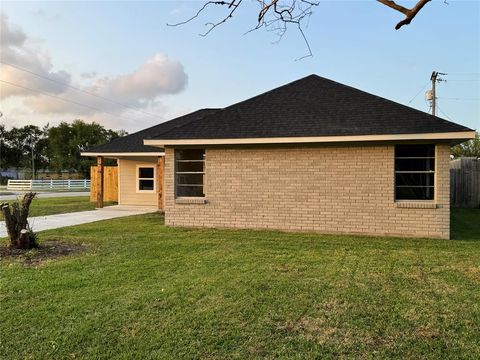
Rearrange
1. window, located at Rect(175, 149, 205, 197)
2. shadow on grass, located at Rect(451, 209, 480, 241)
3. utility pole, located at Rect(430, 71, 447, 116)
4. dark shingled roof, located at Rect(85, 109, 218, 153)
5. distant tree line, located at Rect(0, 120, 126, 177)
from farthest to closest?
distant tree line, located at Rect(0, 120, 126, 177), utility pole, located at Rect(430, 71, 447, 116), dark shingled roof, located at Rect(85, 109, 218, 153), window, located at Rect(175, 149, 205, 197), shadow on grass, located at Rect(451, 209, 480, 241)

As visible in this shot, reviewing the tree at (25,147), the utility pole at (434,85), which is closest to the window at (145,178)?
the utility pole at (434,85)

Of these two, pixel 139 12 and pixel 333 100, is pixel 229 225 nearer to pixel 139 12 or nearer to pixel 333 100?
pixel 333 100

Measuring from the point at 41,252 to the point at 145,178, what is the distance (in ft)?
36.2

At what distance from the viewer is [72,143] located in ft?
192

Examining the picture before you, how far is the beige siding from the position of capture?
1922 centimetres

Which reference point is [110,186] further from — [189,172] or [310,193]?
[310,193]

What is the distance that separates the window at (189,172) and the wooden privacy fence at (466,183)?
13.3 meters

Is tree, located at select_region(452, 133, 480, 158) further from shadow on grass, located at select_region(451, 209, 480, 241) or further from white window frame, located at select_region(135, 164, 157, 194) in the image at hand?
white window frame, located at select_region(135, 164, 157, 194)

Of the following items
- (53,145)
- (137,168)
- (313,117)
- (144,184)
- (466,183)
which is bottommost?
(144,184)

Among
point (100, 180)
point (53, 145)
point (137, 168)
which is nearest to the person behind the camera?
point (100, 180)

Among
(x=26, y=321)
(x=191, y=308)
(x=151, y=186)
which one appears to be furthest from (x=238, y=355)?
(x=151, y=186)

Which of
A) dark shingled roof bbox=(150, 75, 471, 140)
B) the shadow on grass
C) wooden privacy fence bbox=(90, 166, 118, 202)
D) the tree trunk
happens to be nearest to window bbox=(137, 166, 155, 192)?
wooden privacy fence bbox=(90, 166, 118, 202)

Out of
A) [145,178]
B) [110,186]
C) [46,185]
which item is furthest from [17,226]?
[46,185]

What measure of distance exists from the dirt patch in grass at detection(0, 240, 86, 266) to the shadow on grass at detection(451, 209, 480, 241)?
29.6ft
